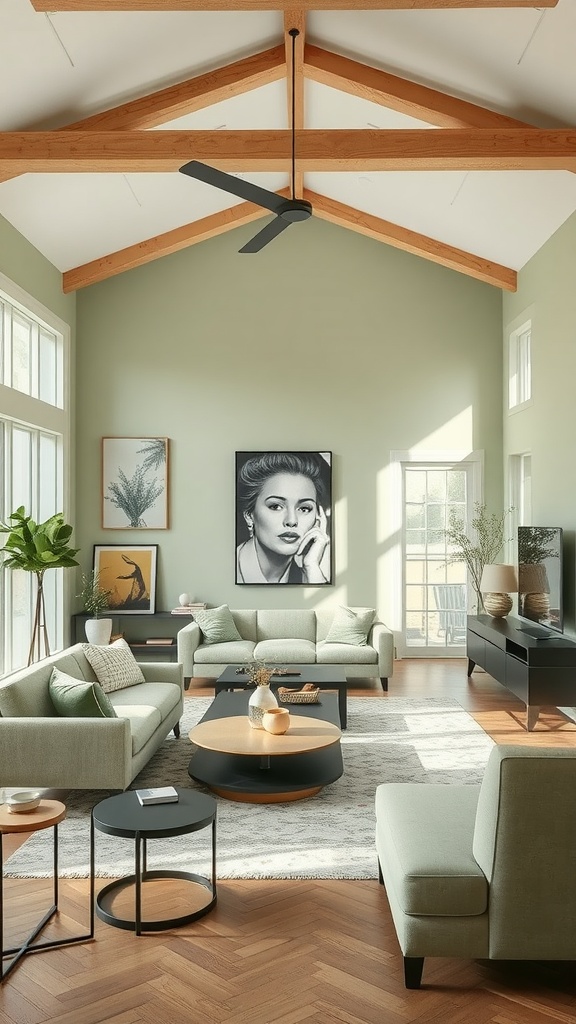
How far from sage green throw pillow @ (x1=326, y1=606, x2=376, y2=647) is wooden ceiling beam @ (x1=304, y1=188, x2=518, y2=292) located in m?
3.61

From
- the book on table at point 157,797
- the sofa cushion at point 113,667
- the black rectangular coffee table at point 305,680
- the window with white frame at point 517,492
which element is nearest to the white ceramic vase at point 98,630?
the black rectangular coffee table at point 305,680

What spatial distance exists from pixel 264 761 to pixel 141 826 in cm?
186

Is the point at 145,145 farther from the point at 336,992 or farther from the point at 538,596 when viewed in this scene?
the point at 336,992

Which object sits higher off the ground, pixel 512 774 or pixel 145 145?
pixel 145 145

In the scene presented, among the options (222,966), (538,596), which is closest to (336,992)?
(222,966)

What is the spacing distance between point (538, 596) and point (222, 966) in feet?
16.5

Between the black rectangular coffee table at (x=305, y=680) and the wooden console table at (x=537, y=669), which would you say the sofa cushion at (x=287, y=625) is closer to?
the black rectangular coffee table at (x=305, y=680)

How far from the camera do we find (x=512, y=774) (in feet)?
8.59

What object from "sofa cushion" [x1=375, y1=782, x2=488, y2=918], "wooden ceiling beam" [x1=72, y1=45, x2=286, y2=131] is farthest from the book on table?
"wooden ceiling beam" [x1=72, y1=45, x2=286, y2=131]

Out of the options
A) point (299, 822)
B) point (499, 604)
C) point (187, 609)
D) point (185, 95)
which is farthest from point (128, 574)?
point (299, 822)

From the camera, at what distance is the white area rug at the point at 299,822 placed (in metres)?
3.85

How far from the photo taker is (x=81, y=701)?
456cm

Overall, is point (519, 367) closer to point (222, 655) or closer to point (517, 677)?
point (517, 677)

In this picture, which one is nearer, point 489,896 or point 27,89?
point 489,896
